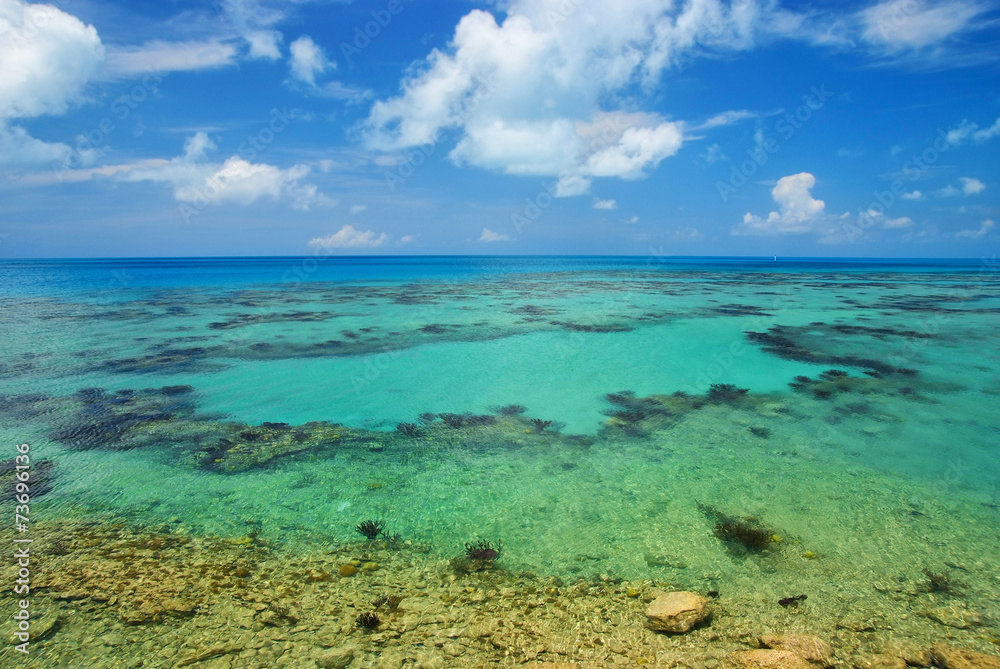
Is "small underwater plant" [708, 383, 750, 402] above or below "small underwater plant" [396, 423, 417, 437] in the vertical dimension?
above

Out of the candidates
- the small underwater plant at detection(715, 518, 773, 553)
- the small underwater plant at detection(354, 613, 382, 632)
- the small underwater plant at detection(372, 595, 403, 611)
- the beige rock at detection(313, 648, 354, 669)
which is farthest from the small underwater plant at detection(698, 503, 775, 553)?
the beige rock at detection(313, 648, 354, 669)

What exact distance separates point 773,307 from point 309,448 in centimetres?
3441

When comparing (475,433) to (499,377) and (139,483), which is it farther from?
(139,483)

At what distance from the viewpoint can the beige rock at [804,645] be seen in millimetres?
4699

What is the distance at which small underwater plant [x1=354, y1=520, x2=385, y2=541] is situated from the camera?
7.11 m

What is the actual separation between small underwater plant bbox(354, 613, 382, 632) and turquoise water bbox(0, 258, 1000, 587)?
1.61 meters

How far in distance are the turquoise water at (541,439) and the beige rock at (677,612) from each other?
0.68 m

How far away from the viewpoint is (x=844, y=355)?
18.7 metres

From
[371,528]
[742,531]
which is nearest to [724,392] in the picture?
[742,531]

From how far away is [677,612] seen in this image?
17.4 feet

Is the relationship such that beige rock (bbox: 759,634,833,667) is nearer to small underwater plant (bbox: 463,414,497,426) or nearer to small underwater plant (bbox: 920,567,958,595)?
small underwater plant (bbox: 920,567,958,595)

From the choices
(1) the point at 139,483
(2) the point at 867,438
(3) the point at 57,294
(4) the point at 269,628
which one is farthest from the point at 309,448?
(3) the point at 57,294

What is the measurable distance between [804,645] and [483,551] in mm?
3850

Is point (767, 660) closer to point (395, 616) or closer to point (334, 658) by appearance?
point (395, 616)
